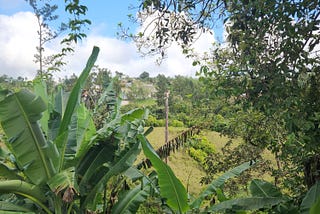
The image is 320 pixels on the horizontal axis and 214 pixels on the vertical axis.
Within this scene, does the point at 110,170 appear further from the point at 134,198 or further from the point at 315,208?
the point at 315,208

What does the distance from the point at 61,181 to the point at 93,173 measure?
2.90 ft

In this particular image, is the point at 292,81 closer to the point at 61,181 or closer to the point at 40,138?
the point at 61,181

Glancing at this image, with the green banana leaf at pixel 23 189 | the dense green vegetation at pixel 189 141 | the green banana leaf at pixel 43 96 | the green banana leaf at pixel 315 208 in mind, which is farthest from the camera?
the green banana leaf at pixel 43 96

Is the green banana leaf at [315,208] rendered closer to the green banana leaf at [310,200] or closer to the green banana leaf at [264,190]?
the green banana leaf at [310,200]

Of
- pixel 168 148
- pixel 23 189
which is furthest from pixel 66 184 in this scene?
pixel 168 148

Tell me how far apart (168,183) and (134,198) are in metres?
0.62

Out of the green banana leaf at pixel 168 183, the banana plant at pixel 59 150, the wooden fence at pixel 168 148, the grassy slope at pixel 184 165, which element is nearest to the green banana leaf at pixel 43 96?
the banana plant at pixel 59 150

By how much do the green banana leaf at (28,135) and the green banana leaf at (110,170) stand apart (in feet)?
1.60

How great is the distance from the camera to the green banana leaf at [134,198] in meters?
3.38

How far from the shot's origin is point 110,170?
317cm

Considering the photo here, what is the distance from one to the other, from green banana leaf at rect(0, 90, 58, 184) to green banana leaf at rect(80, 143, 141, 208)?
1.60 ft

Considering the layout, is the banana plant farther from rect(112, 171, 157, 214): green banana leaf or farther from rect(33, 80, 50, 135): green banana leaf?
Result: rect(112, 171, 157, 214): green banana leaf

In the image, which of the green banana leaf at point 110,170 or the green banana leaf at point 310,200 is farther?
the green banana leaf at point 110,170

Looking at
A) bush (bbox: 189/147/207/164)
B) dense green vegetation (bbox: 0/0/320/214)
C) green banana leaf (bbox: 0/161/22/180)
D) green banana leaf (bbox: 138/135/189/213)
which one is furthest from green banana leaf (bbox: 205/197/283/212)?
bush (bbox: 189/147/207/164)
